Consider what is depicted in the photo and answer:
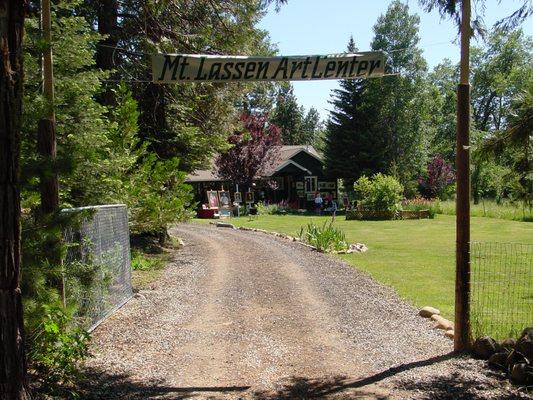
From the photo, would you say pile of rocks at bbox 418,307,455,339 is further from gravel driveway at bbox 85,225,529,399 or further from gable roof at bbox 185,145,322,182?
gable roof at bbox 185,145,322,182

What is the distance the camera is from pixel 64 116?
7.65 meters

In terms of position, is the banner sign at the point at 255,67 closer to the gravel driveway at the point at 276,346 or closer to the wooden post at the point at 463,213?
the wooden post at the point at 463,213

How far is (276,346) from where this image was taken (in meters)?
6.93

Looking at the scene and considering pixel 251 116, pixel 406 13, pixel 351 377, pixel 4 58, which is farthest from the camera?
pixel 406 13

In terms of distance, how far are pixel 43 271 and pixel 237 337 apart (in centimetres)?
300

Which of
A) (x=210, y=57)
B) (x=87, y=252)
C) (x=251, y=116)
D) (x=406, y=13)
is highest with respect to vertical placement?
(x=406, y=13)

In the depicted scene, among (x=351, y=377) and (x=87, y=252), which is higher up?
(x=87, y=252)

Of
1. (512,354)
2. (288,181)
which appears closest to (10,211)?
(512,354)

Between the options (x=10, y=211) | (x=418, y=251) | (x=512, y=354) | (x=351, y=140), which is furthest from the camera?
(x=351, y=140)

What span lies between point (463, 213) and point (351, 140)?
37508 millimetres

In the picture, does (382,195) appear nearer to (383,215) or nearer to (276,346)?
(383,215)

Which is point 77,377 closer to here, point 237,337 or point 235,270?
point 237,337

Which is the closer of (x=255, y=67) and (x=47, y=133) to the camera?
(x=47, y=133)

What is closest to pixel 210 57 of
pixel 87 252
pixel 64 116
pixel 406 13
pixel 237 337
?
pixel 64 116
